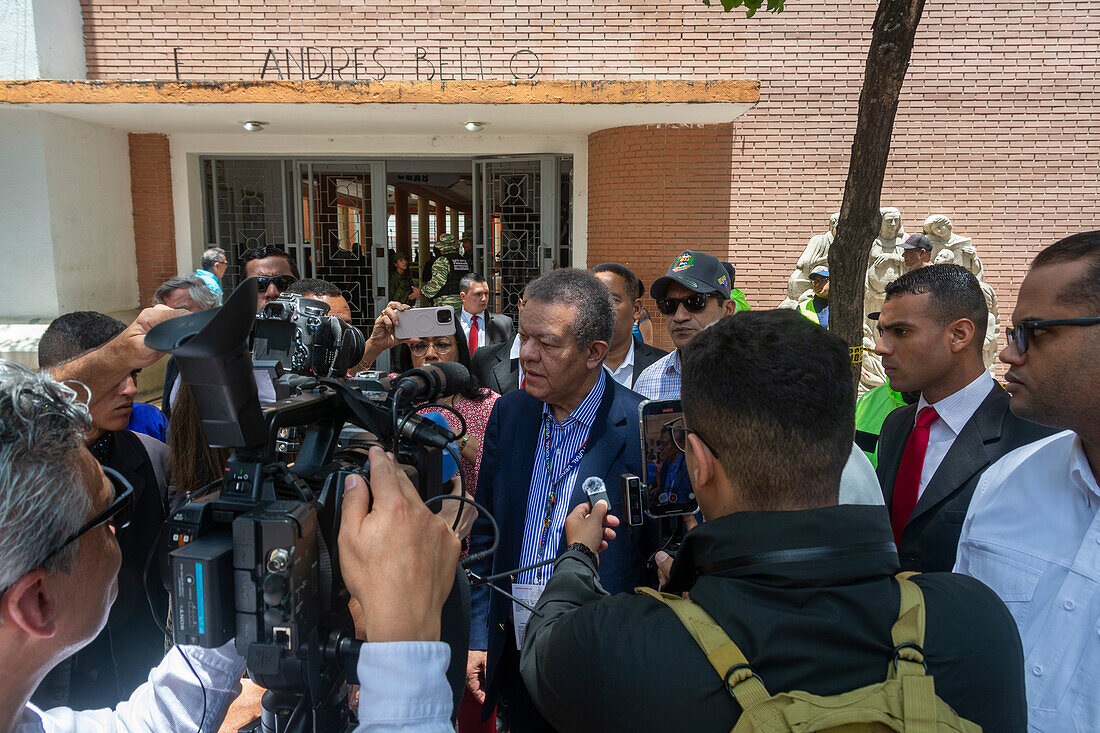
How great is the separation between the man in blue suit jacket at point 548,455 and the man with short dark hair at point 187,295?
1.82 m

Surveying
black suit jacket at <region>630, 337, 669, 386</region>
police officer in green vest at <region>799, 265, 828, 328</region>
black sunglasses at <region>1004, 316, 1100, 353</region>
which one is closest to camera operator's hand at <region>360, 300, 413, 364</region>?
black suit jacket at <region>630, 337, 669, 386</region>

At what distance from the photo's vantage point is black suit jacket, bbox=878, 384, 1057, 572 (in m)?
2.12

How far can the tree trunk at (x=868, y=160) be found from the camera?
9.23 ft

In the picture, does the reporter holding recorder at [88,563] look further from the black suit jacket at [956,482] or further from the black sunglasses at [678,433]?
the black suit jacket at [956,482]

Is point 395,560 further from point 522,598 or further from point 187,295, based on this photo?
Result: point 187,295

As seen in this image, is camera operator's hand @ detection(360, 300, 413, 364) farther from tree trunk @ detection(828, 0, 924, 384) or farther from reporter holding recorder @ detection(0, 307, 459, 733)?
reporter holding recorder @ detection(0, 307, 459, 733)

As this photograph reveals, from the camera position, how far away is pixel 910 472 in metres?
2.40

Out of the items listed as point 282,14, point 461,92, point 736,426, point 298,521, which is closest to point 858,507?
point 736,426

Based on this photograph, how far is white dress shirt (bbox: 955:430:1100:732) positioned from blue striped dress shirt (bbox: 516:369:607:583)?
3.51 ft

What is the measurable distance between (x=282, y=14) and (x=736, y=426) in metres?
10.5

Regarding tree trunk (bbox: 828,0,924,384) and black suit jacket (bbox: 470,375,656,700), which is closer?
black suit jacket (bbox: 470,375,656,700)

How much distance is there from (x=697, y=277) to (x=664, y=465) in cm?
190

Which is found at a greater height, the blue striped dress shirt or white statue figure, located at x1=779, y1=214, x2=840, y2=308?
white statue figure, located at x1=779, y1=214, x2=840, y2=308

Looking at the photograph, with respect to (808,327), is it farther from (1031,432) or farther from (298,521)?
(1031,432)
